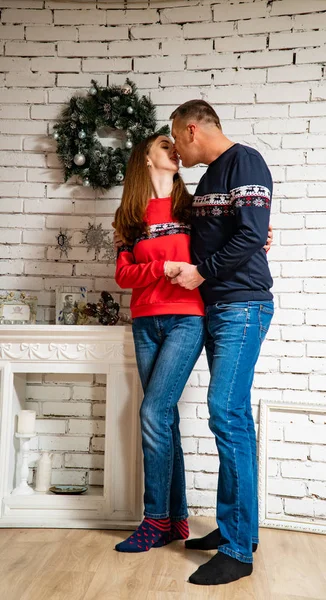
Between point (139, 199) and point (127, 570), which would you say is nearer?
point (127, 570)

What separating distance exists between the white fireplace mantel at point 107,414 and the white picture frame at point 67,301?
166 mm

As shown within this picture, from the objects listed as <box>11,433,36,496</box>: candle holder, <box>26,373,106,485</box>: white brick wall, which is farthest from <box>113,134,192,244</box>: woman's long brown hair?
<box>11,433,36,496</box>: candle holder

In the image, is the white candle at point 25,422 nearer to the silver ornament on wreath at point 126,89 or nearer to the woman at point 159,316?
the woman at point 159,316

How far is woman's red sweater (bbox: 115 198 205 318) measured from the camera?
2211 mm

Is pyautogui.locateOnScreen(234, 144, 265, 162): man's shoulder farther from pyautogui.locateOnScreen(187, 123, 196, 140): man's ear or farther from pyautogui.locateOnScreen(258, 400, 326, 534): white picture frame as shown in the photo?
pyautogui.locateOnScreen(258, 400, 326, 534): white picture frame

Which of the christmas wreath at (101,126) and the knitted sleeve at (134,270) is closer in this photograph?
the knitted sleeve at (134,270)

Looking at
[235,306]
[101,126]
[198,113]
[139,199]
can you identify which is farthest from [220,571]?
[101,126]

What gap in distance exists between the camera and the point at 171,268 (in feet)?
7.02

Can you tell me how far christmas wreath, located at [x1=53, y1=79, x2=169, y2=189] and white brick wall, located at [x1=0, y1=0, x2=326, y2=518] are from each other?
3.8 inches

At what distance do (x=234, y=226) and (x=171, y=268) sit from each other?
273mm

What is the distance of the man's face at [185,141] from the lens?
2.19 meters

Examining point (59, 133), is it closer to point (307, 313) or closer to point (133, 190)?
point (133, 190)

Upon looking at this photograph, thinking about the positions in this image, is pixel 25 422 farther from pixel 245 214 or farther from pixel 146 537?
pixel 245 214

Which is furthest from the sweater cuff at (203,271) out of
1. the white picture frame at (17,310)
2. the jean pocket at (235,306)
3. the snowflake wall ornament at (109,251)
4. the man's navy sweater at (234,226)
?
the white picture frame at (17,310)
